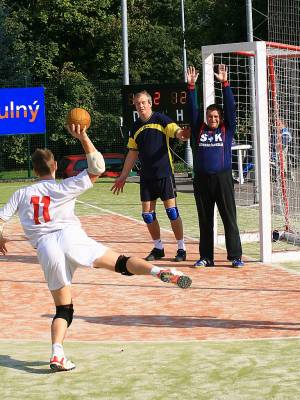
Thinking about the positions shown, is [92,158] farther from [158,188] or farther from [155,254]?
[155,254]

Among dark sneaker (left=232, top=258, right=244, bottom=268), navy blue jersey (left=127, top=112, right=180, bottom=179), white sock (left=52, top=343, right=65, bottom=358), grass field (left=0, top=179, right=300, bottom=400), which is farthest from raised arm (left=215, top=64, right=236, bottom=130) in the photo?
white sock (left=52, top=343, right=65, bottom=358)

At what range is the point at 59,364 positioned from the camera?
729 cm

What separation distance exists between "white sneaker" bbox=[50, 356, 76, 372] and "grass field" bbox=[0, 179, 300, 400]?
0.17 feet

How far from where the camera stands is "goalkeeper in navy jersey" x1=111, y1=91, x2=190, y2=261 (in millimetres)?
12789

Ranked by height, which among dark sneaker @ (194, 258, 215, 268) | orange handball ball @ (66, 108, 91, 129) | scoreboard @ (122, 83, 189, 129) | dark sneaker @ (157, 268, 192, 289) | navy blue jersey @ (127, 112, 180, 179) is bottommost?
dark sneaker @ (194, 258, 215, 268)

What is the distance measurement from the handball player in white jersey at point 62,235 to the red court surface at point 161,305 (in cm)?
136

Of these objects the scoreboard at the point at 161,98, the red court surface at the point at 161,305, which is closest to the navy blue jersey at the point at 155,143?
the red court surface at the point at 161,305

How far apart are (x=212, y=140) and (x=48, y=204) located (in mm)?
4973

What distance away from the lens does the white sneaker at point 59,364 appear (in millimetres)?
7289

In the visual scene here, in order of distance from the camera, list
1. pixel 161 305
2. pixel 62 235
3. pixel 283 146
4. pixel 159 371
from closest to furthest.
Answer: pixel 159 371
pixel 62 235
pixel 161 305
pixel 283 146

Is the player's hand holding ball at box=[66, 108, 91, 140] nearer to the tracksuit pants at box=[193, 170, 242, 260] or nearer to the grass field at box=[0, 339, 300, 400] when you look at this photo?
the grass field at box=[0, 339, 300, 400]

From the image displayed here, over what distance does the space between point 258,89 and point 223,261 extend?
89.1 inches

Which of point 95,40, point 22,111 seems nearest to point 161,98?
point 22,111

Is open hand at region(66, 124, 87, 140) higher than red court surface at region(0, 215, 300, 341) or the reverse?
higher
